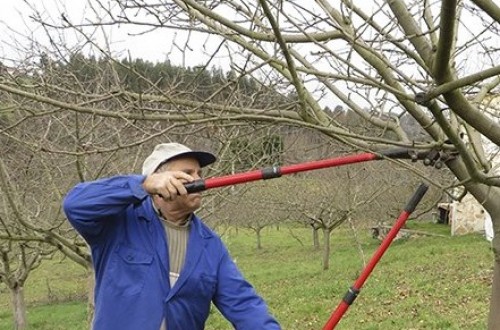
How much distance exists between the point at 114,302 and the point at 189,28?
1.14 metres

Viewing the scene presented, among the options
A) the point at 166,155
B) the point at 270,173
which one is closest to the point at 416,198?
the point at 270,173

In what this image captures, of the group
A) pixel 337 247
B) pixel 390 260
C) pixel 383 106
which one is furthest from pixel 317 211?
pixel 383 106

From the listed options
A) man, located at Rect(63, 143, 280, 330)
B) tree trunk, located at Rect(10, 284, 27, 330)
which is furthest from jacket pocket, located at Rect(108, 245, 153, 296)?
tree trunk, located at Rect(10, 284, 27, 330)

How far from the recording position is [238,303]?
271 cm

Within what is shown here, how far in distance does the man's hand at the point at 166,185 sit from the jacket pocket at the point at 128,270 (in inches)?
12.4


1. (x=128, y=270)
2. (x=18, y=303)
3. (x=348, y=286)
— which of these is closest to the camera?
(x=128, y=270)

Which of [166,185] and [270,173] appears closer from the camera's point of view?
[166,185]

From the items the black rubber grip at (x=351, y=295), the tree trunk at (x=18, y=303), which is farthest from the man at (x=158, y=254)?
the tree trunk at (x=18, y=303)

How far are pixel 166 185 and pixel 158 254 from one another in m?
0.37

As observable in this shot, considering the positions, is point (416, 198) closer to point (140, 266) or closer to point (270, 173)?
point (270, 173)

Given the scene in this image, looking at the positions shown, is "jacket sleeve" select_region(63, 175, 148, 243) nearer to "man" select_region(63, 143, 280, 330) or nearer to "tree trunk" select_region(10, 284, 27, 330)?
"man" select_region(63, 143, 280, 330)

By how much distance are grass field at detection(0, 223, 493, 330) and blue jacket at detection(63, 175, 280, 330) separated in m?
4.52

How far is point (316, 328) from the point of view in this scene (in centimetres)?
1007

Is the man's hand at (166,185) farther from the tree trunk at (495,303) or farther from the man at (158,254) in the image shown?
the tree trunk at (495,303)
